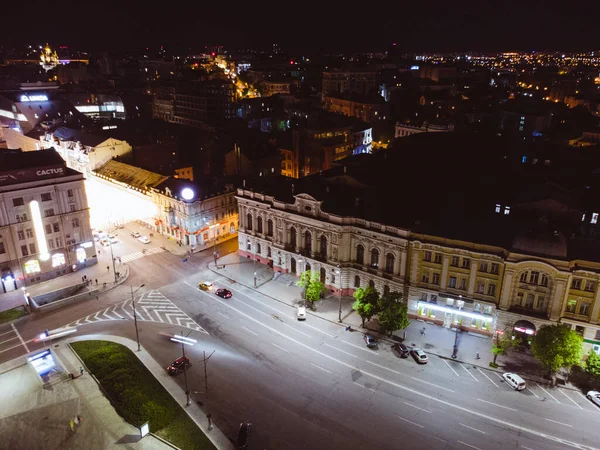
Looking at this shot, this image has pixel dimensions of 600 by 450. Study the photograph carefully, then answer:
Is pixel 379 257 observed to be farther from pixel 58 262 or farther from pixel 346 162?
pixel 58 262

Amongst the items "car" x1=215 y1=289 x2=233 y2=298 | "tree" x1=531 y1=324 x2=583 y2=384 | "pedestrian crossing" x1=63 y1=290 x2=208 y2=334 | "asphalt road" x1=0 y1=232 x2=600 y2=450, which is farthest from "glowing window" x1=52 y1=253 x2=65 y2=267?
"tree" x1=531 y1=324 x2=583 y2=384

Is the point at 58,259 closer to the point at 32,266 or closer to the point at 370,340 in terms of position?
the point at 32,266

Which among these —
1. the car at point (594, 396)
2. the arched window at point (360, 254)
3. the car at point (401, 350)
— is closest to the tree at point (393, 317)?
the car at point (401, 350)

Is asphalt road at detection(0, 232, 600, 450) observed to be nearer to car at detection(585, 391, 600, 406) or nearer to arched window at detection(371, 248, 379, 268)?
car at detection(585, 391, 600, 406)

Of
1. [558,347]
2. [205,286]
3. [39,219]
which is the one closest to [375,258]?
[558,347]

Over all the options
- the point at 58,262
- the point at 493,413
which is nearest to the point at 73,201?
the point at 58,262
